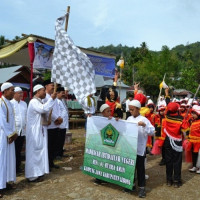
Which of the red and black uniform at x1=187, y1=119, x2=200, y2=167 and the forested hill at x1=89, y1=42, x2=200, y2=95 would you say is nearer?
the red and black uniform at x1=187, y1=119, x2=200, y2=167

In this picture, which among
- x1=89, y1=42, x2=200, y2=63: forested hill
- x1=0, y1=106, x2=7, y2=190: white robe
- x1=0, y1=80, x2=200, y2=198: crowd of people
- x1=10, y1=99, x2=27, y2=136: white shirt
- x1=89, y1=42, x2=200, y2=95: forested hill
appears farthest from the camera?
x1=89, y1=42, x2=200, y2=63: forested hill

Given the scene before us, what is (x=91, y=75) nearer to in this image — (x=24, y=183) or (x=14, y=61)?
(x=24, y=183)

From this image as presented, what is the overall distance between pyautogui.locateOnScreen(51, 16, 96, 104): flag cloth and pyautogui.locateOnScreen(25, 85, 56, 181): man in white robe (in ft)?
1.88

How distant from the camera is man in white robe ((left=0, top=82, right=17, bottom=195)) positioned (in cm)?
452

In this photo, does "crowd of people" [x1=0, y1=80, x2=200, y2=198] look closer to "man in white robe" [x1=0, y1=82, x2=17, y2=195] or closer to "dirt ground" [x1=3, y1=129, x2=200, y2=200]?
"man in white robe" [x1=0, y1=82, x2=17, y2=195]

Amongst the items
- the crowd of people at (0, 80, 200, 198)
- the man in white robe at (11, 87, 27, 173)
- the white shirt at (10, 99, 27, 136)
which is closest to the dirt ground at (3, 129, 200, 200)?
the crowd of people at (0, 80, 200, 198)

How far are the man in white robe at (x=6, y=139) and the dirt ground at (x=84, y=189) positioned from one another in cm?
37

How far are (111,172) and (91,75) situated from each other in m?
1.95

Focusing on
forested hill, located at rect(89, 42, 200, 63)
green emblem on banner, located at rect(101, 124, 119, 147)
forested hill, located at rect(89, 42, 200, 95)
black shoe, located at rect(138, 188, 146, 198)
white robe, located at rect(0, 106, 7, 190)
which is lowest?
black shoe, located at rect(138, 188, 146, 198)

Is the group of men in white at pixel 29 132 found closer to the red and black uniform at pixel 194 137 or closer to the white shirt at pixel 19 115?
the white shirt at pixel 19 115

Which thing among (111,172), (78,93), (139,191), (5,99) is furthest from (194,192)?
(5,99)

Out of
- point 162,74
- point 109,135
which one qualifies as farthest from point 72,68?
point 162,74

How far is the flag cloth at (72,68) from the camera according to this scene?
495cm

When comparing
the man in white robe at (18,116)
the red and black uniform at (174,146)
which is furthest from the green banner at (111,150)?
the man in white robe at (18,116)
